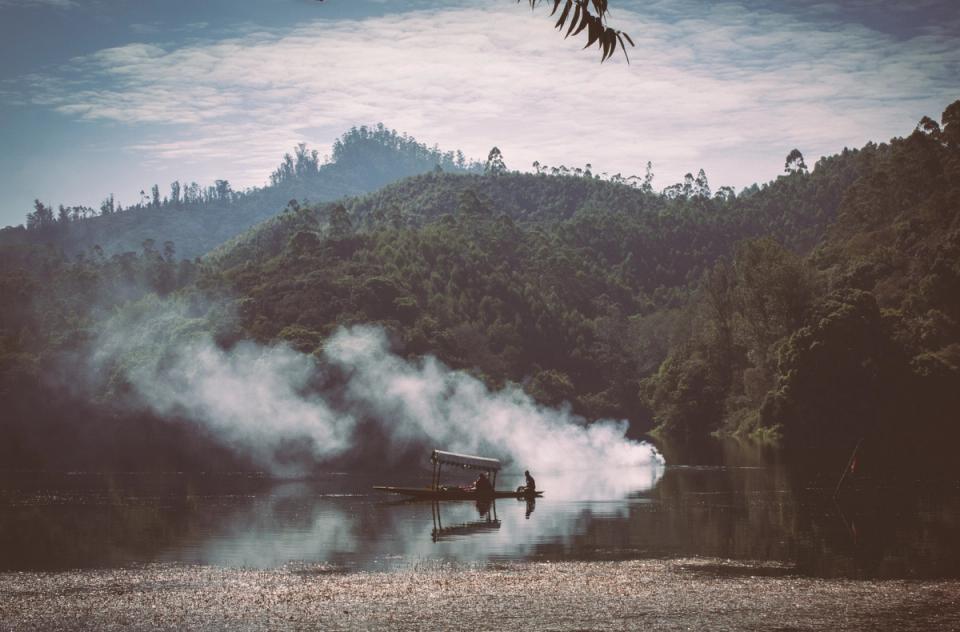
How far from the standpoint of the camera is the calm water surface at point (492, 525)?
49906mm

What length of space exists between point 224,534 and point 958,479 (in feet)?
176

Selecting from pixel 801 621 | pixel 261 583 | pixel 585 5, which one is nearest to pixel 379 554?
pixel 261 583

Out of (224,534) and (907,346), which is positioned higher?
(907,346)

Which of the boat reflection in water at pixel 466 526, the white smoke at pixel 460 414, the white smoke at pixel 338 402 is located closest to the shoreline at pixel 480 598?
the boat reflection in water at pixel 466 526

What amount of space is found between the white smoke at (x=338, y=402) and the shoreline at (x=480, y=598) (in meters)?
74.9

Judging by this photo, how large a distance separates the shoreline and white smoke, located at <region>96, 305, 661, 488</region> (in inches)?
2948

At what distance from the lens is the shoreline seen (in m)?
35.5

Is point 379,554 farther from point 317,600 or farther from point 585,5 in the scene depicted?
point 585,5

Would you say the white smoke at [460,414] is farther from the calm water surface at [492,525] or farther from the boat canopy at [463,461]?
the calm water surface at [492,525]

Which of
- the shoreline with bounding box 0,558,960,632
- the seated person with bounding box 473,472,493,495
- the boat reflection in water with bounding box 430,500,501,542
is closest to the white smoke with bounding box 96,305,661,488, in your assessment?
the seated person with bounding box 473,472,493,495

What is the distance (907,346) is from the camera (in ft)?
461

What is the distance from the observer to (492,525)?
64688 mm

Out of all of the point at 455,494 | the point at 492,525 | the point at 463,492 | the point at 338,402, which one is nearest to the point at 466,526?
the point at 492,525

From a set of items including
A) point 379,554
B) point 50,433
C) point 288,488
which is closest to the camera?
point 379,554
